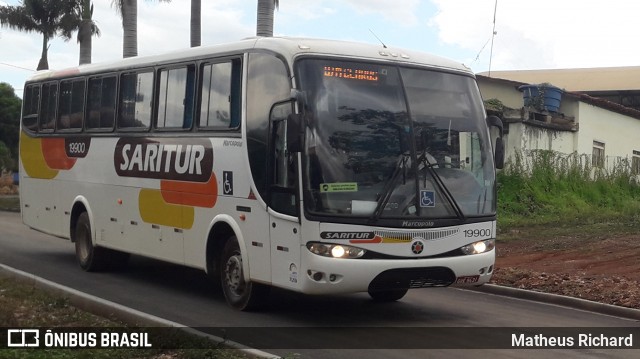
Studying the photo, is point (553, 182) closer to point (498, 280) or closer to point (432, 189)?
point (498, 280)

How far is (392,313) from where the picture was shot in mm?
13133

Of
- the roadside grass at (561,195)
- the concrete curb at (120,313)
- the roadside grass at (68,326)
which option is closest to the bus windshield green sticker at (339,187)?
the concrete curb at (120,313)

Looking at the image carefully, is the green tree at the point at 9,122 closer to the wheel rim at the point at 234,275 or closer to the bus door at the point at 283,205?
the wheel rim at the point at 234,275

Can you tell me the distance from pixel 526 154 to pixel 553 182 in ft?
3.57

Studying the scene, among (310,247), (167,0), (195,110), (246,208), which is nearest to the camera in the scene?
(310,247)

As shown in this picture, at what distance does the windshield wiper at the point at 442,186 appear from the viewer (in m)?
11.9

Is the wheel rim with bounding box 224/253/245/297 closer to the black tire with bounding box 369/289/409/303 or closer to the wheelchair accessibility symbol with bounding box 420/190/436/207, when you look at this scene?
the black tire with bounding box 369/289/409/303

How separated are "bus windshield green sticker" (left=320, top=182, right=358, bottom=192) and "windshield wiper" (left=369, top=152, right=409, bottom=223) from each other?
328mm

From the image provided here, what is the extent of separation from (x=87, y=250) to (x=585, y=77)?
3555 cm

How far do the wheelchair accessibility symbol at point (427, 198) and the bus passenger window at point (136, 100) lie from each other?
528 centimetres

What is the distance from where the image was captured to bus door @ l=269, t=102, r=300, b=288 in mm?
11672

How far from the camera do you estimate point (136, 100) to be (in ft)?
51.7

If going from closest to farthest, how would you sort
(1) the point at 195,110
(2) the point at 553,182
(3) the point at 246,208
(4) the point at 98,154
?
(3) the point at 246,208 < (1) the point at 195,110 < (4) the point at 98,154 < (2) the point at 553,182

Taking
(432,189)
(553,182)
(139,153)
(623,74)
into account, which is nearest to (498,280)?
(432,189)
